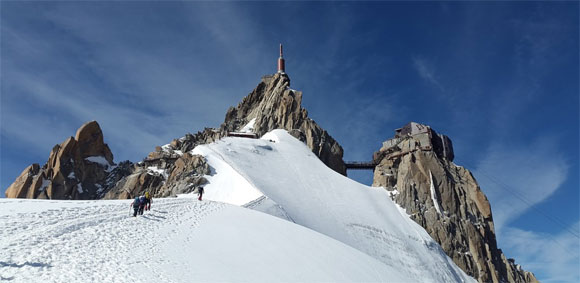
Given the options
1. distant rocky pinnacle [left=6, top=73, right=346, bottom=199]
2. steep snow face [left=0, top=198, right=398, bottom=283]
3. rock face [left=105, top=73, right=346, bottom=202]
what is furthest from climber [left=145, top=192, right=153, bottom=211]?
distant rocky pinnacle [left=6, top=73, right=346, bottom=199]

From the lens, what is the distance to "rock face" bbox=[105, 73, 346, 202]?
54.0m

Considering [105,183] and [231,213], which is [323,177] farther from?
[105,183]


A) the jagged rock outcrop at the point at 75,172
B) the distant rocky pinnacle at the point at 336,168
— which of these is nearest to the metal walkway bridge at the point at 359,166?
the distant rocky pinnacle at the point at 336,168

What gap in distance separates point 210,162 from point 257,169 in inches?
272

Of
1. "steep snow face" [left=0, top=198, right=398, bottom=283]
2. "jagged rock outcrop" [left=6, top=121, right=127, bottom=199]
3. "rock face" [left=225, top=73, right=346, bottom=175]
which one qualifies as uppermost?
"rock face" [left=225, top=73, right=346, bottom=175]

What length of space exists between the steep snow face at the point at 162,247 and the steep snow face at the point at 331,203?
451 inches

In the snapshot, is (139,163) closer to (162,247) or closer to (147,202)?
(147,202)

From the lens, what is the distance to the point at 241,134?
77562mm

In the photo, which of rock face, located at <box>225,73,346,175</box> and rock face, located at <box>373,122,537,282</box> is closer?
rock face, located at <box>373,122,537,282</box>

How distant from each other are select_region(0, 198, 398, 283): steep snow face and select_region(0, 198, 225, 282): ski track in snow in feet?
0.11

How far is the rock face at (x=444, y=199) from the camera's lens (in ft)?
203

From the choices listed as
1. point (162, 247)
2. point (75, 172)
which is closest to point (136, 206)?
point (162, 247)

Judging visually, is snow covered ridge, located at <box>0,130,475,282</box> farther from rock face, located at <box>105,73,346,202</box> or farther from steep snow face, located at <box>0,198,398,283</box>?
rock face, located at <box>105,73,346,202</box>

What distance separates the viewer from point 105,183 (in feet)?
249
